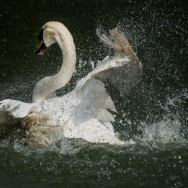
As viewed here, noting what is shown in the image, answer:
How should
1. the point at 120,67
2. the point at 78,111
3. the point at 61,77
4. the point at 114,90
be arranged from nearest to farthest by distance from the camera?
the point at 78,111 < the point at 120,67 < the point at 61,77 < the point at 114,90

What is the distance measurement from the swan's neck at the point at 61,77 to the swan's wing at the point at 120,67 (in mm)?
518

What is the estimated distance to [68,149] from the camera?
6324 millimetres

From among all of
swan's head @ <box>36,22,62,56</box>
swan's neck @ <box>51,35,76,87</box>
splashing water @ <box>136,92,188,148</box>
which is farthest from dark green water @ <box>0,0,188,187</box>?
swan's head @ <box>36,22,62,56</box>

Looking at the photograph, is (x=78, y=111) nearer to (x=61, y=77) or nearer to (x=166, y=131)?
(x=61, y=77)

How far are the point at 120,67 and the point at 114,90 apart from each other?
198 centimetres

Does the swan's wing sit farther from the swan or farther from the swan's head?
the swan's head

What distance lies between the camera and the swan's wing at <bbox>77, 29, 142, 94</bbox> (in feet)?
20.0

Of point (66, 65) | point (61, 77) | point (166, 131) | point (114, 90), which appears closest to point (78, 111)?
point (61, 77)

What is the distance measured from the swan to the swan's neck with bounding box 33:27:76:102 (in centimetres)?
15

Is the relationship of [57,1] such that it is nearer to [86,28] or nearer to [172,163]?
[86,28]

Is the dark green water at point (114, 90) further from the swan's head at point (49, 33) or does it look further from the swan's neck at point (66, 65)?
the swan's head at point (49, 33)

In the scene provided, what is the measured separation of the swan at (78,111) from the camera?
20.3ft

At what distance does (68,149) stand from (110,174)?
0.80 m

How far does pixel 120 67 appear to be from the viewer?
646 centimetres
